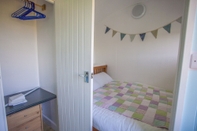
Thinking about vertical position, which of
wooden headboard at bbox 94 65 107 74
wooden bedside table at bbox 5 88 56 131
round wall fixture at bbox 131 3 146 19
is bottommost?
wooden bedside table at bbox 5 88 56 131

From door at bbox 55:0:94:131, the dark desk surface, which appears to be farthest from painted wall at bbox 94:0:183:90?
the dark desk surface

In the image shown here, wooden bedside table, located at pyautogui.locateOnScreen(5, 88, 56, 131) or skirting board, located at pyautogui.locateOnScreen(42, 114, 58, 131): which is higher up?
wooden bedside table, located at pyautogui.locateOnScreen(5, 88, 56, 131)

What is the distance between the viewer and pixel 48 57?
1.66m

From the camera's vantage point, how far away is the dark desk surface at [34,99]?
1230mm

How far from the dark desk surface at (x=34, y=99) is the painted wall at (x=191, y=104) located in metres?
1.55

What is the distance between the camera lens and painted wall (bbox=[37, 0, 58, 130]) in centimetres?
157

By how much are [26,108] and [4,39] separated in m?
0.98

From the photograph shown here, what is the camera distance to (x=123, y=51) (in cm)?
271

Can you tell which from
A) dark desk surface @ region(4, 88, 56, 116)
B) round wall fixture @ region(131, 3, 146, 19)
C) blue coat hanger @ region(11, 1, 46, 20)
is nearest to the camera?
dark desk surface @ region(4, 88, 56, 116)

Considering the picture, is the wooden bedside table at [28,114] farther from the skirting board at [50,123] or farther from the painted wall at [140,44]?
the painted wall at [140,44]

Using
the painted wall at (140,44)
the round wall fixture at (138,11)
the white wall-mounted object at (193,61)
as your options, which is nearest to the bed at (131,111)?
the painted wall at (140,44)

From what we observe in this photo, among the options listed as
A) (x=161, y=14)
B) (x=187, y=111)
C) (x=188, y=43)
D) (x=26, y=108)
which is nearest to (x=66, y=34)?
(x=26, y=108)

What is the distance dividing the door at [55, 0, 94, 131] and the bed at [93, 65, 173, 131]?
0.70 feet

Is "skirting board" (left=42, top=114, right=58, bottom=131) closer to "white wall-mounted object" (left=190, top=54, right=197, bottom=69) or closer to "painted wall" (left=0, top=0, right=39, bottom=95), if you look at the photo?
"painted wall" (left=0, top=0, right=39, bottom=95)
